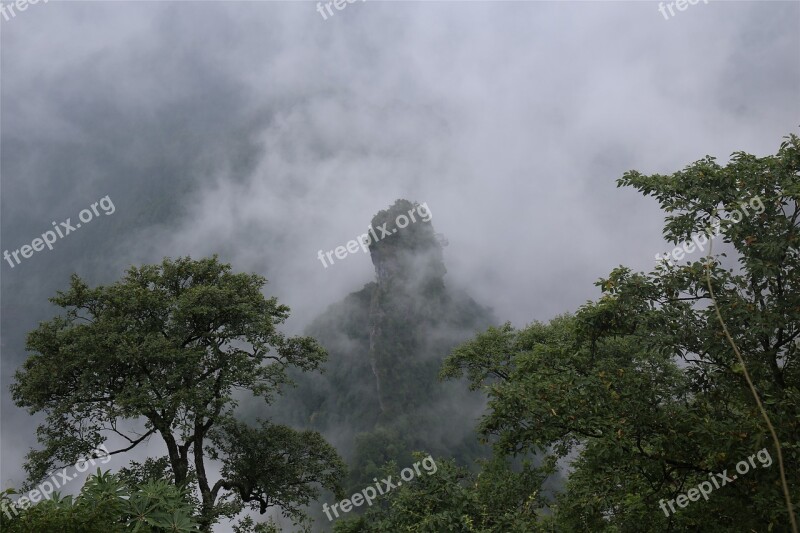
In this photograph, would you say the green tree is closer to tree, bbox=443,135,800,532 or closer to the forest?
the forest

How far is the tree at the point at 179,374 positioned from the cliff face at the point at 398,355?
233 feet

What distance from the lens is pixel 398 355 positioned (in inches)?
4323

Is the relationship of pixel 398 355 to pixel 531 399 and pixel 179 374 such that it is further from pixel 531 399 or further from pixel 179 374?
pixel 531 399

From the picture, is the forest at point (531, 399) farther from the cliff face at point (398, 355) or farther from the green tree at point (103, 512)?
the cliff face at point (398, 355)

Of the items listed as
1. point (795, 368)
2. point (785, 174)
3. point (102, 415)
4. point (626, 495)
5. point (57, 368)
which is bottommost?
point (626, 495)

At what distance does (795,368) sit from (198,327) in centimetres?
1577

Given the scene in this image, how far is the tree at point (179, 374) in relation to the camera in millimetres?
15289

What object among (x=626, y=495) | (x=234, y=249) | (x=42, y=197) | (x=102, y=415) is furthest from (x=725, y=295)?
(x=42, y=197)

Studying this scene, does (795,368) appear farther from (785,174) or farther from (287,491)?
(287,491)

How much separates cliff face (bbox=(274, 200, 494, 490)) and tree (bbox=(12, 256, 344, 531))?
7107cm

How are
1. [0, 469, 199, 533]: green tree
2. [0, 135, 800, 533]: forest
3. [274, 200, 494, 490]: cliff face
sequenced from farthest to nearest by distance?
[274, 200, 494, 490]: cliff face, [0, 135, 800, 533]: forest, [0, 469, 199, 533]: green tree

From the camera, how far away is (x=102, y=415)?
1594 cm

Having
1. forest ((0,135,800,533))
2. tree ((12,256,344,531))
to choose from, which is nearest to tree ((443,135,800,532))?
forest ((0,135,800,533))

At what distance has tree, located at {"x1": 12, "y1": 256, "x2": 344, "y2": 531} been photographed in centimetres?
1529
